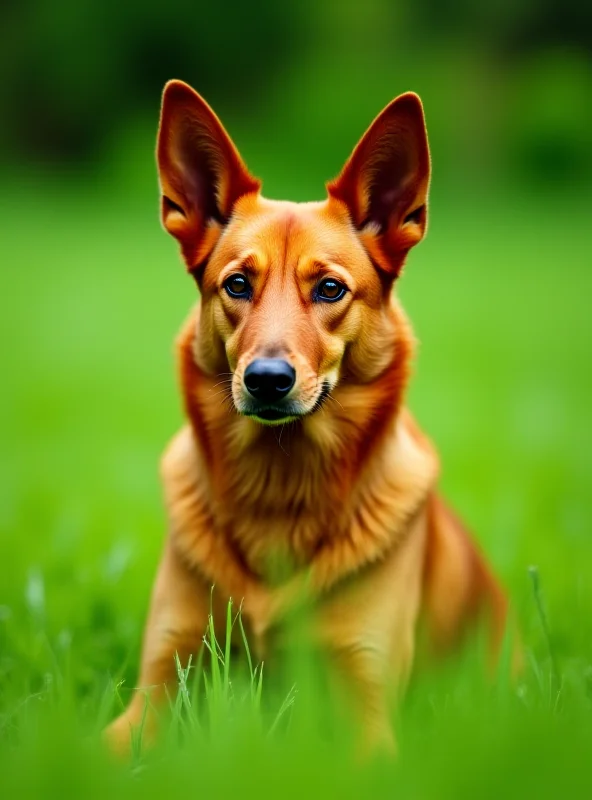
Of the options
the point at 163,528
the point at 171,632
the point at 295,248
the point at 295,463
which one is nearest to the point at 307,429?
the point at 295,463

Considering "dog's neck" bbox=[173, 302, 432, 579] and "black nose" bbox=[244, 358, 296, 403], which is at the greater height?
"black nose" bbox=[244, 358, 296, 403]

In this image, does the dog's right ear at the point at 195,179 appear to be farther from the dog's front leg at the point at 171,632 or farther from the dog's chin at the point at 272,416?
the dog's front leg at the point at 171,632

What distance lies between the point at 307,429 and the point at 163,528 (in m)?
2.30

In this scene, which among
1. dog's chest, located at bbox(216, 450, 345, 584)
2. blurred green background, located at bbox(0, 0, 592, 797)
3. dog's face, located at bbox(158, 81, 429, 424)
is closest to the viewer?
blurred green background, located at bbox(0, 0, 592, 797)

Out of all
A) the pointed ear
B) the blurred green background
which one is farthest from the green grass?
the pointed ear

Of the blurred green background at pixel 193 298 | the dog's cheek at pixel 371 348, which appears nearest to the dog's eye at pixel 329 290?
the dog's cheek at pixel 371 348

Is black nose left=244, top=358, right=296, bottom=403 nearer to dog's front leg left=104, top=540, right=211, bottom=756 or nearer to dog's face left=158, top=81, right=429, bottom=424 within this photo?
dog's face left=158, top=81, right=429, bottom=424

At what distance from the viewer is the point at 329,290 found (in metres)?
3.17

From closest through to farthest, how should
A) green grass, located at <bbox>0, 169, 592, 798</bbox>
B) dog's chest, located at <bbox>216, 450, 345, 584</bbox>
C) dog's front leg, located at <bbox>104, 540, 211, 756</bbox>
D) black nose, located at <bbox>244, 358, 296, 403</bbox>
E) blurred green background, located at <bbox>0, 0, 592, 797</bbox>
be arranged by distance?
green grass, located at <bbox>0, 169, 592, 798</bbox> → blurred green background, located at <bbox>0, 0, 592, 797</bbox> → black nose, located at <bbox>244, 358, 296, 403</bbox> → dog's front leg, located at <bbox>104, 540, 211, 756</bbox> → dog's chest, located at <bbox>216, 450, 345, 584</bbox>

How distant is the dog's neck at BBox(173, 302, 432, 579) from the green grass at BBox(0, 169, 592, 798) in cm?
40

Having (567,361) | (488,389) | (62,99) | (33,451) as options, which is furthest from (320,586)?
(62,99)

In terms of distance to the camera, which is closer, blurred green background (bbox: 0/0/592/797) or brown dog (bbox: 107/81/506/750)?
blurred green background (bbox: 0/0/592/797)

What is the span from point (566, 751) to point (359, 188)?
6.05 feet

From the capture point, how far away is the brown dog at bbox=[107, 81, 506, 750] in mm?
3119
